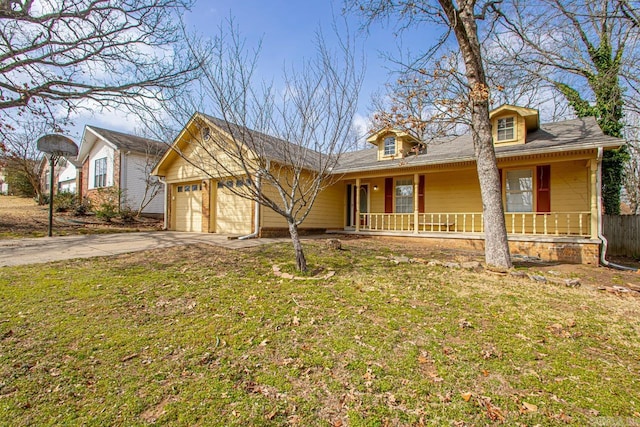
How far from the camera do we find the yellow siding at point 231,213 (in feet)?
39.6

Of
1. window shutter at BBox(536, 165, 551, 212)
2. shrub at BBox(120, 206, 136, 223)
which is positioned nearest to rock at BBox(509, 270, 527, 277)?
window shutter at BBox(536, 165, 551, 212)

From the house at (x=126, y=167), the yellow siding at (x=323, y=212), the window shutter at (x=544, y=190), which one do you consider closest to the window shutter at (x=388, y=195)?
the yellow siding at (x=323, y=212)

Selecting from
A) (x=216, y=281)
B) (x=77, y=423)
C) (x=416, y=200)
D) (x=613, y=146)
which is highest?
(x=613, y=146)

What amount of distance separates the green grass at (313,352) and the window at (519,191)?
6389 millimetres

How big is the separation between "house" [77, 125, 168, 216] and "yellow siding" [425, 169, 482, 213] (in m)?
→ 15.2

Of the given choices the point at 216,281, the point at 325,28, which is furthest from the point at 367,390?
the point at 325,28

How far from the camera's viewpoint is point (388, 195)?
1378 cm

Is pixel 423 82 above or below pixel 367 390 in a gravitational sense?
above

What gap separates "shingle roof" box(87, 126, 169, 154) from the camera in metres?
19.2

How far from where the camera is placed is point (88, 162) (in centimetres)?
2227

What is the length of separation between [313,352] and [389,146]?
38.3 feet

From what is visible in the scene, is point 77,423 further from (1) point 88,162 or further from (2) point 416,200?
(1) point 88,162

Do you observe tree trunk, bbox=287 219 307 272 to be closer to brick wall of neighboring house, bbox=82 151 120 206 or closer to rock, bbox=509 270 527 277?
rock, bbox=509 270 527 277

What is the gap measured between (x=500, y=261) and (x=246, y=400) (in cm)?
636
